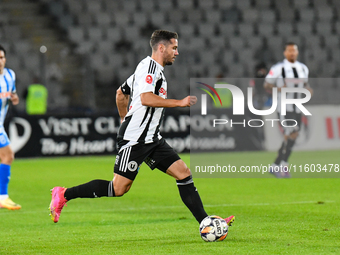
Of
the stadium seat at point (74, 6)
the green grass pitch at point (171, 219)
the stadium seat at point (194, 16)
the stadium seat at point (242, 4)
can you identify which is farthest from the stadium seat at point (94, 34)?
the green grass pitch at point (171, 219)

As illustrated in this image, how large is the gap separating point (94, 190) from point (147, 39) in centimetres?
1555

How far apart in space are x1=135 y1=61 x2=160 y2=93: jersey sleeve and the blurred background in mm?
11236

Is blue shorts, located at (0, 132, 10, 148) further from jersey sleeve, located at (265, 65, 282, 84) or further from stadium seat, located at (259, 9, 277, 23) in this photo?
stadium seat, located at (259, 9, 277, 23)

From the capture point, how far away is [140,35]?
21.4m

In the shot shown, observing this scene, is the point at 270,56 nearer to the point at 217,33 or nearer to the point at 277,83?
the point at 217,33

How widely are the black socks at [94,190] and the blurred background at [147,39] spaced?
10.8 metres

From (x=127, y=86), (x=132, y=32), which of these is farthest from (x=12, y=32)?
(x=127, y=86)

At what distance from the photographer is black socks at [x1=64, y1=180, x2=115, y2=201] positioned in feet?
18.6

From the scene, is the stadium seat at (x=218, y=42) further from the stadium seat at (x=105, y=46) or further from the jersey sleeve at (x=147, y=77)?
the jersey sleeve at (x=147, y=77)

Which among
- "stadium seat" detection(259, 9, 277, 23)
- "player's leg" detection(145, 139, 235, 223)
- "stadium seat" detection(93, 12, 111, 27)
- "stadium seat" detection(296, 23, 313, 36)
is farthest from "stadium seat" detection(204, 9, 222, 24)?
"player's leg" detection(145, 139, 235, 223)

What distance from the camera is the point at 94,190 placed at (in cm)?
571

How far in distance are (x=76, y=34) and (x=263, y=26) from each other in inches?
272

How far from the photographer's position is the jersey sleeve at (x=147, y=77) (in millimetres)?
5293

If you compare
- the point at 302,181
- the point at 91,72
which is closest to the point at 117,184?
the point at 302,181
